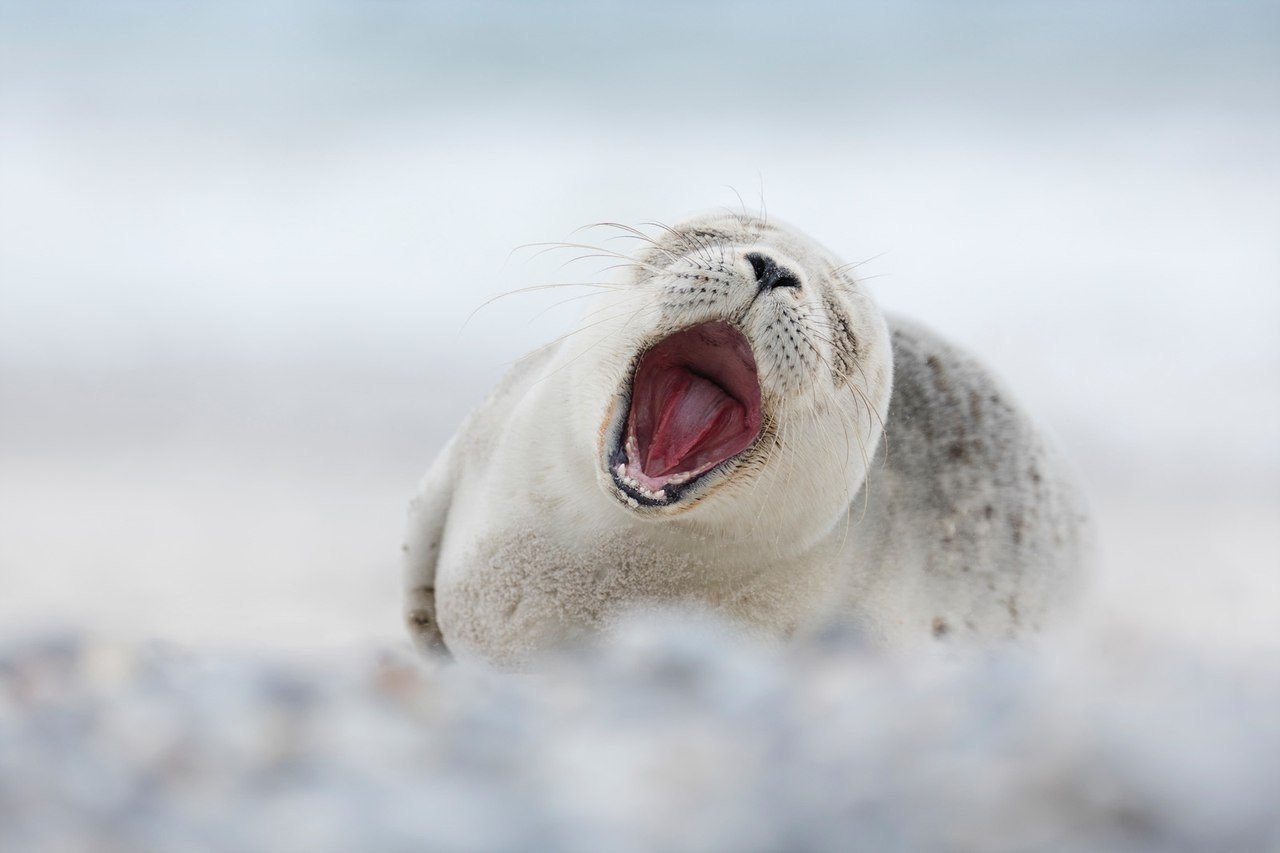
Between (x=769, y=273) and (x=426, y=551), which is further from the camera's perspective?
(x=426, y=551)

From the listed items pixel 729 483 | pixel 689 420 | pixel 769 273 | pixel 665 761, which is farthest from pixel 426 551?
pixel 665 761

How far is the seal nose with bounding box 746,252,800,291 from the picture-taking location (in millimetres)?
1742

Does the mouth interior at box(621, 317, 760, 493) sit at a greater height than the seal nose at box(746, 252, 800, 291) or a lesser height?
lesser

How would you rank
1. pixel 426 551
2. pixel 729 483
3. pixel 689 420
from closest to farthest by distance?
pixel 729 483
pixel 689 420
pixel 426 551

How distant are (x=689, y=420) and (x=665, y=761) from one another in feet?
3.76

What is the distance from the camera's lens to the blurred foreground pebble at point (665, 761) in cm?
75

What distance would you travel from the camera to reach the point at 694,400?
1958mm

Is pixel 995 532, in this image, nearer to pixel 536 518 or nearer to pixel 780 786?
pixel 536 518

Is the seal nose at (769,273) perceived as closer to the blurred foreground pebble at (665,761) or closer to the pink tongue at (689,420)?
Answer: the pink tongue at (689,420)

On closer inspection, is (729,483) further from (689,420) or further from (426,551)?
(426,551)

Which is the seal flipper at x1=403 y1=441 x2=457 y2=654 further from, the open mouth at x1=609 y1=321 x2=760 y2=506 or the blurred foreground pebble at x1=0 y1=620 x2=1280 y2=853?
the blurred foreground pebble at x1=0 y1=620 x2=1280 y2=853

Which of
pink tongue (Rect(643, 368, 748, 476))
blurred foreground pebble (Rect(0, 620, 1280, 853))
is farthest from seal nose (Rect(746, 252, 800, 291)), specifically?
blurred foreground pebble (Rect(0, 620, 1280, 853))

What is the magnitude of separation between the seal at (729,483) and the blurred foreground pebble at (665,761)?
0.69m

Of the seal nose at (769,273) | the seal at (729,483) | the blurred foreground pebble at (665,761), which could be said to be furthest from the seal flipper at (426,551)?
the blurred foreground pebble at (665,761)
